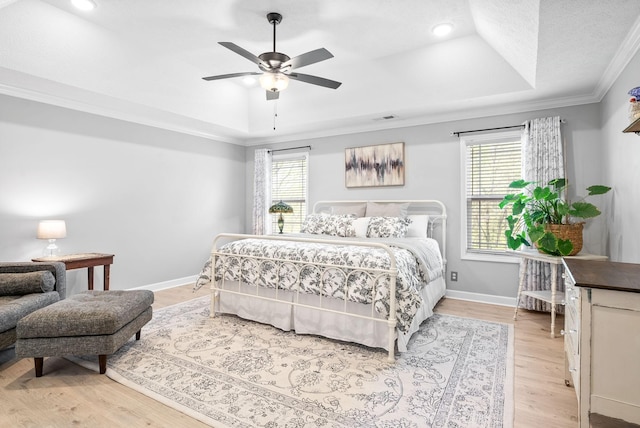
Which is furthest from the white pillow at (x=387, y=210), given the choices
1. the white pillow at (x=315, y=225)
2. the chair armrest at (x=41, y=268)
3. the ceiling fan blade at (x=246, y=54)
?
the chair armrest at (x=41, y=268)

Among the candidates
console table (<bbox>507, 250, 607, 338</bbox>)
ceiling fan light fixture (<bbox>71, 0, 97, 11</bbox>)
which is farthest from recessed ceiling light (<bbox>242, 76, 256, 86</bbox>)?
console table (<bbox>507, 250, 607, 338</bbox>)

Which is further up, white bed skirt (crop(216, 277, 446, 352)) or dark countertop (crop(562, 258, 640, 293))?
dark countertop (crop(562, 258, 640, 293))

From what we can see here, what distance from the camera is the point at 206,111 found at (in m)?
4.71

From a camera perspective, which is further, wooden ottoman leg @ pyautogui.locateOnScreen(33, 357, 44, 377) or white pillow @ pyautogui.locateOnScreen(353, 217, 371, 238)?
white pillow @ pyautogui.locateOnScreen(353, 217, 371, 238)

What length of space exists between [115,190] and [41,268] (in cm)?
170

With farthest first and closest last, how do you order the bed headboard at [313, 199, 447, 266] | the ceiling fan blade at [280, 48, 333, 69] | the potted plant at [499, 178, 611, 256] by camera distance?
the bed headboard at [313, 199, 447, 266] < the potted plant at [499, 178, 611, 256] < the ceiling fan blade at [280, 48, 333, 69]

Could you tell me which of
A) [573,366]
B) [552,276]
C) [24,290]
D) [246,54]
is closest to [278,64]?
[246,54]

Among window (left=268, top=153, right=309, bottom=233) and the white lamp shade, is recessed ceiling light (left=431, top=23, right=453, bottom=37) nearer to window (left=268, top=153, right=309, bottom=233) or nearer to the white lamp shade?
window (left=268, top=153, right=309, bottom=233)

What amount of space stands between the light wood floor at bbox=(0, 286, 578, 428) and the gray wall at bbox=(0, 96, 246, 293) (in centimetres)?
164

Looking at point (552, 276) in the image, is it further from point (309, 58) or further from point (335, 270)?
point (309, 58)

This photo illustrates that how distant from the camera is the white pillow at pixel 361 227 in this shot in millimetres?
4094

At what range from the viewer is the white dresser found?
141 cm

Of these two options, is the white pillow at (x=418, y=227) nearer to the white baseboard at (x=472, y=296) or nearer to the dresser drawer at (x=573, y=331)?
the white baseboard at (x=472, y=296)

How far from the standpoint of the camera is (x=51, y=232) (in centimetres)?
343
